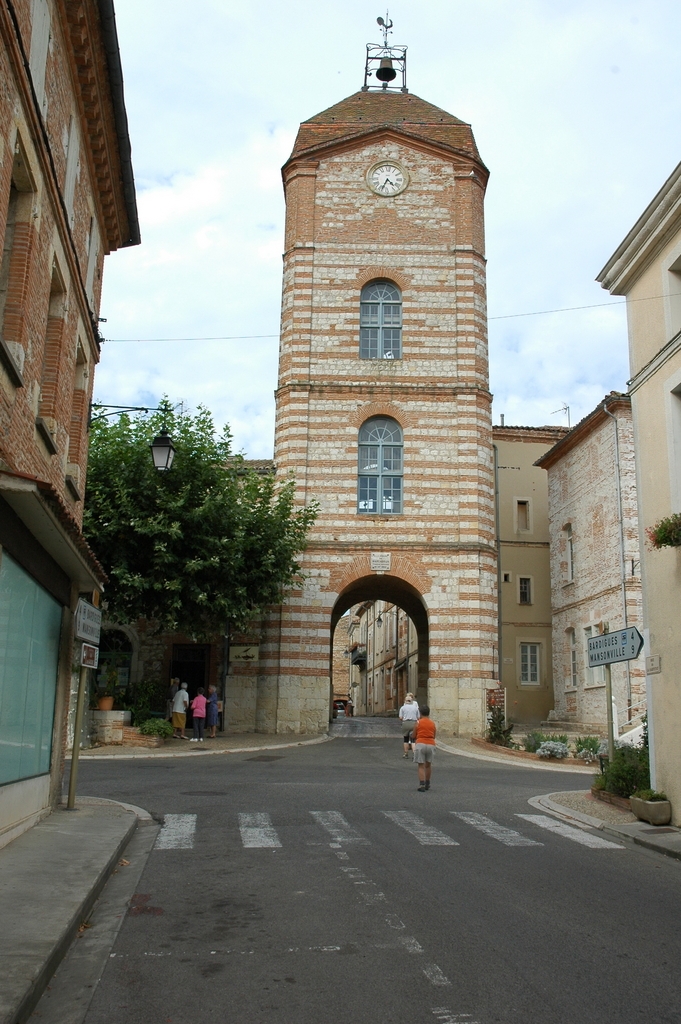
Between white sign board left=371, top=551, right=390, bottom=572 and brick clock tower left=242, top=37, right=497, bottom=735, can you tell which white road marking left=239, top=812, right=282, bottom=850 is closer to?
brick clock tower left=242, top=37, right=497, bottom=735

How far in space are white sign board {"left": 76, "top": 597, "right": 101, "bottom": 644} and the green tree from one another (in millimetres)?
10711

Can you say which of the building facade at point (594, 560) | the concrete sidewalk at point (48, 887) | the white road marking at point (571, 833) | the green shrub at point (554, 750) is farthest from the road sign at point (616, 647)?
the building facade at point (594, 560)

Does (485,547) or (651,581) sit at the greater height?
(485,547)

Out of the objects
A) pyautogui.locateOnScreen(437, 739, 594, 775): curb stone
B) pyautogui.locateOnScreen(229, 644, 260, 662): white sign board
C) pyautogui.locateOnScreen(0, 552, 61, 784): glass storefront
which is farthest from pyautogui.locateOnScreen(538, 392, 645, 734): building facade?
pyautogui.locateOnScreen(0, 552, 61, 784): glass storefront

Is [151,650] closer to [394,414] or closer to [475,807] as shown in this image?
[394,414]

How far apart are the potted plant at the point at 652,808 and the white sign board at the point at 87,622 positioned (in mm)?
7213

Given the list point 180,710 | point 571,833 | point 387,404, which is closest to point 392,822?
point 571,833

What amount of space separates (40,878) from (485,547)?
22.2 m

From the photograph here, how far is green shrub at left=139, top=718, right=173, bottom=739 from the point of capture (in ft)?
75.9

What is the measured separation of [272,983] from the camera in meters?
5.44

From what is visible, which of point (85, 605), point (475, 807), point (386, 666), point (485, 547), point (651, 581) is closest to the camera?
point (85, 605)

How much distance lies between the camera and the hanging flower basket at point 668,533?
37.0 ft

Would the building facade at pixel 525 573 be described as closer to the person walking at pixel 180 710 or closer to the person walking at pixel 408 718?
Answer: the person walking at pixel 408 718

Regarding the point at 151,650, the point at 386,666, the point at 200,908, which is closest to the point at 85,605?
the point at 200,908
